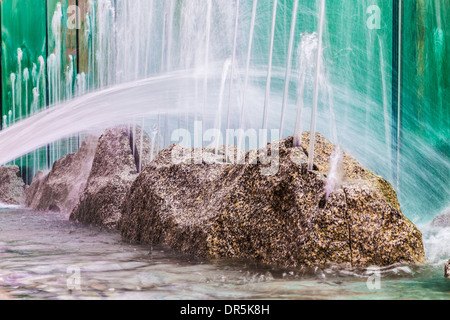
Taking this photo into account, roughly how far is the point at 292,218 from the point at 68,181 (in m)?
9.91

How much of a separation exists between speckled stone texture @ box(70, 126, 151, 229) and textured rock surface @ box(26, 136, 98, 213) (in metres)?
2.65

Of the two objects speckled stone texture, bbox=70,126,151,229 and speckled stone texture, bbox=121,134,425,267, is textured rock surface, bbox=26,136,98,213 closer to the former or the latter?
speckled stone texture, bbox=70,126,151,229

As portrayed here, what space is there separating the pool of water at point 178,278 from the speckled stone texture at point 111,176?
2.84 m

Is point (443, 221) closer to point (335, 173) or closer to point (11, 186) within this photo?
point (335, 173)

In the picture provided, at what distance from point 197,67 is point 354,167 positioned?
5903 mm

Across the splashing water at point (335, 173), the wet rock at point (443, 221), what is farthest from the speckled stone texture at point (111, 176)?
the wet rock at point (443, 221)

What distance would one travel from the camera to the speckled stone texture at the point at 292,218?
5418 mm

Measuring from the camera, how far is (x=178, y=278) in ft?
16.1

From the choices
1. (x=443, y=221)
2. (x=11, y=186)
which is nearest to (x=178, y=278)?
(x=443, y=221)

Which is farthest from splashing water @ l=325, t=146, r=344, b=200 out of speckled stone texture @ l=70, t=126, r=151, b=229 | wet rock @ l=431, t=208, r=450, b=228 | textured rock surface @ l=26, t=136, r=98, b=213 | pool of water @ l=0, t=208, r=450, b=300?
textured rock surface @ l=26, t=136, r=98, b=213

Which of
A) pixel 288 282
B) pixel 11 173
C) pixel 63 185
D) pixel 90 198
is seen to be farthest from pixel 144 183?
pixel 11 173

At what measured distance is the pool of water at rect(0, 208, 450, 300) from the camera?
165 inches

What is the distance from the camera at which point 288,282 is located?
15.5ft

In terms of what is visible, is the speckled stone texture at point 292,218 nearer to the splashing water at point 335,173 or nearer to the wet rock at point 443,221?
the splashing water at point 335,173
